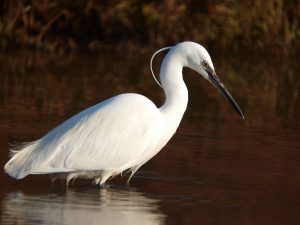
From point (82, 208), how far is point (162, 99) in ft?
16.5

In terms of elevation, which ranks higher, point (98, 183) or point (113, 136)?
point (113, 136)

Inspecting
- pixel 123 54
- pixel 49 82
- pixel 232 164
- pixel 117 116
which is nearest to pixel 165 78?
pixel 117 116

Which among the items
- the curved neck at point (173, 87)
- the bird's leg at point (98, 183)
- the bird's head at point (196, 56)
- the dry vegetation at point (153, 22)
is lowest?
the bird's leg at point (98, 183)

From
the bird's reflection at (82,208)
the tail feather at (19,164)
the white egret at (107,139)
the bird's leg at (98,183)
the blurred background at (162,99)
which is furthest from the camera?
the bird's leg at (98,183)

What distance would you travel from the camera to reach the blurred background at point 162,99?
766 centimetres

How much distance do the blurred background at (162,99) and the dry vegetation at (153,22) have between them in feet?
0.07

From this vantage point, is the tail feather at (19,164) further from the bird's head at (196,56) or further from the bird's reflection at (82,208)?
the bird's head at (196,56)

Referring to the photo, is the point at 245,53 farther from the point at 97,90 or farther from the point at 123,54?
the point at 97,90

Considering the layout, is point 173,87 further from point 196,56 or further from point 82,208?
Result: point 82,208

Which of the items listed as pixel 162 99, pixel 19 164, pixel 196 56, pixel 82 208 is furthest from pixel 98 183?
pixel 162 99

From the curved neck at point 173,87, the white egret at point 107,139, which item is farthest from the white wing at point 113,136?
the curved neck at point 173,87

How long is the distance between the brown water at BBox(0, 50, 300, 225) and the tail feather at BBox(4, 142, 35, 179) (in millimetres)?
148

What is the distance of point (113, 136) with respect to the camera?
27.1ft

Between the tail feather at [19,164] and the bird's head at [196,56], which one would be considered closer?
the tail feather at [19,164]
